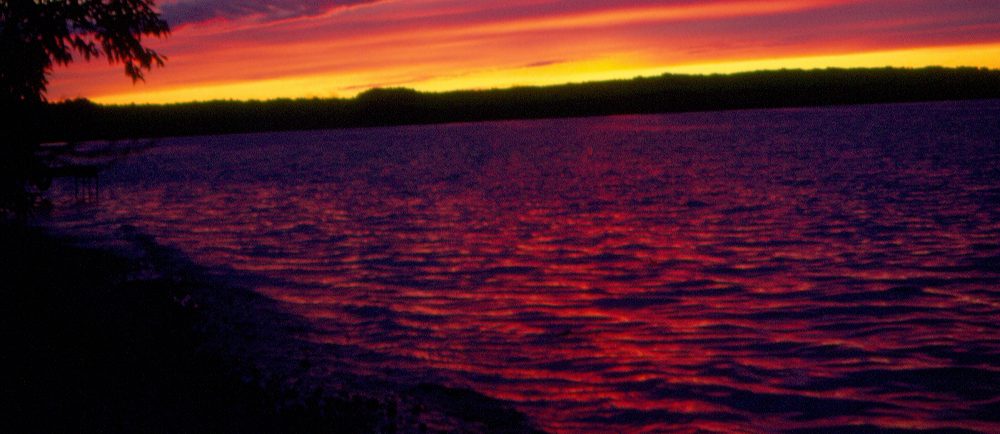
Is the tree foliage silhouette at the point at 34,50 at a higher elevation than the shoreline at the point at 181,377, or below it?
higher

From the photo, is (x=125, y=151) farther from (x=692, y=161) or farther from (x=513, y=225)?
(x=692, y=161)

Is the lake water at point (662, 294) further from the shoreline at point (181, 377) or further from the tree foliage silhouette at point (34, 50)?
the tree foliage silhouette at point (34, 50)

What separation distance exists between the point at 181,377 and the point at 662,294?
28.4ft

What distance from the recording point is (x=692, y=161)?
64.4 metres

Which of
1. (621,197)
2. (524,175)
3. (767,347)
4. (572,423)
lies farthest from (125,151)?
(524,175)

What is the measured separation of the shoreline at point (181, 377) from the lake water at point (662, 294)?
685 mm

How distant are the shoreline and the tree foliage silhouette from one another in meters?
2.24

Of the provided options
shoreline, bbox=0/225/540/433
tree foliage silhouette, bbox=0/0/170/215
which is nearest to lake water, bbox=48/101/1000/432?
shoreline, bbox=0/225/540/433

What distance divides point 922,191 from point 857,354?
2540 cm

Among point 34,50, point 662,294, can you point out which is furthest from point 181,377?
point 662,294

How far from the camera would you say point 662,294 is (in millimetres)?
16422

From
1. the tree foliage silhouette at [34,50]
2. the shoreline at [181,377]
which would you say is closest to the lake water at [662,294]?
the shoreline at [181,377]

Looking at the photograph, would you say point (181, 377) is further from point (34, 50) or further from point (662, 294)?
point (662, 294)

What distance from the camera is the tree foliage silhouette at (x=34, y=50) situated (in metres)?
10.1
